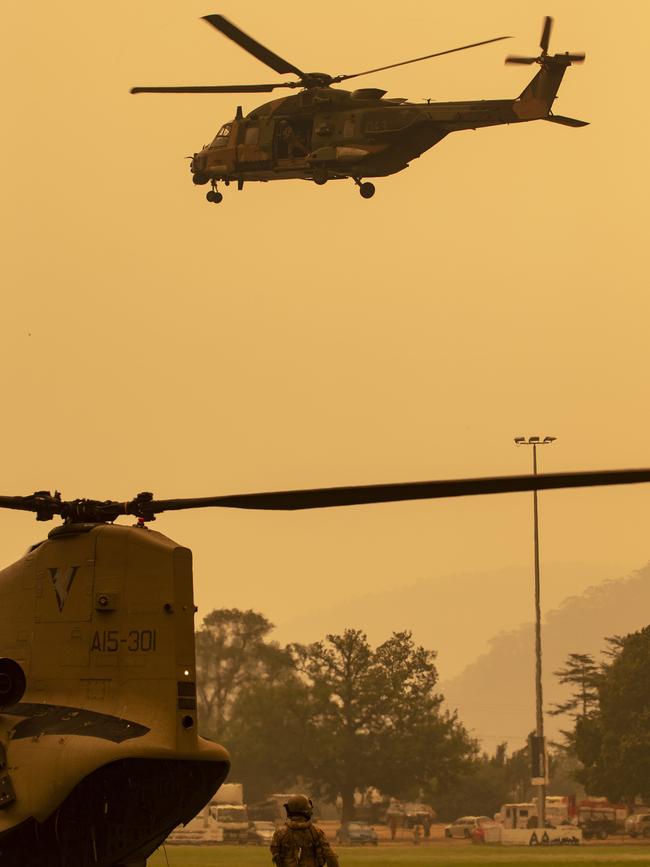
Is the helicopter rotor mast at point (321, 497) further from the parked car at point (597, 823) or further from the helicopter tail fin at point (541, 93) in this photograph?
the parked car at point (597, 823)

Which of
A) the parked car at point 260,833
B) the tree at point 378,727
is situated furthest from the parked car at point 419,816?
the parked car at point 260,833

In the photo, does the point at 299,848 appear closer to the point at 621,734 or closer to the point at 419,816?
the point at 621,734

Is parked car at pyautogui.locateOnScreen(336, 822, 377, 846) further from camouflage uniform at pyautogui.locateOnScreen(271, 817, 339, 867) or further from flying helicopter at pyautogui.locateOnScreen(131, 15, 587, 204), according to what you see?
camouflage uniform at pyautogui.locateOnScreen(271, 817, 339, 867)

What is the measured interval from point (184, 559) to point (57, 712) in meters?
2.18

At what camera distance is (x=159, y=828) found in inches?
773

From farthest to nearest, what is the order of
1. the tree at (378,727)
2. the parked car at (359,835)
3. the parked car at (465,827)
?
1. the tree at (378,727)
2. the parked car at (465,827)
3. the parked car at (359,835)

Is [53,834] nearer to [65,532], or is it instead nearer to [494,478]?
[65,532]

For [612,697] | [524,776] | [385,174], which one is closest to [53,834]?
[385,174]

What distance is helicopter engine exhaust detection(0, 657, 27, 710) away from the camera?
19.8 metres

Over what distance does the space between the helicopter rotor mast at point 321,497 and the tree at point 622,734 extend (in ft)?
209

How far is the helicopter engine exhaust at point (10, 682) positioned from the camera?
65.1 feet

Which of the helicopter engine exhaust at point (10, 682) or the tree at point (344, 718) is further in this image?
the tree at point (344, 718)

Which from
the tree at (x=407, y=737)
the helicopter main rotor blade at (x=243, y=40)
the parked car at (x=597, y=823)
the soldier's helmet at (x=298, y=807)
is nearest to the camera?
the soldier's helmet at (x=298, y=807)

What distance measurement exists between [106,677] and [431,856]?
130 ft
